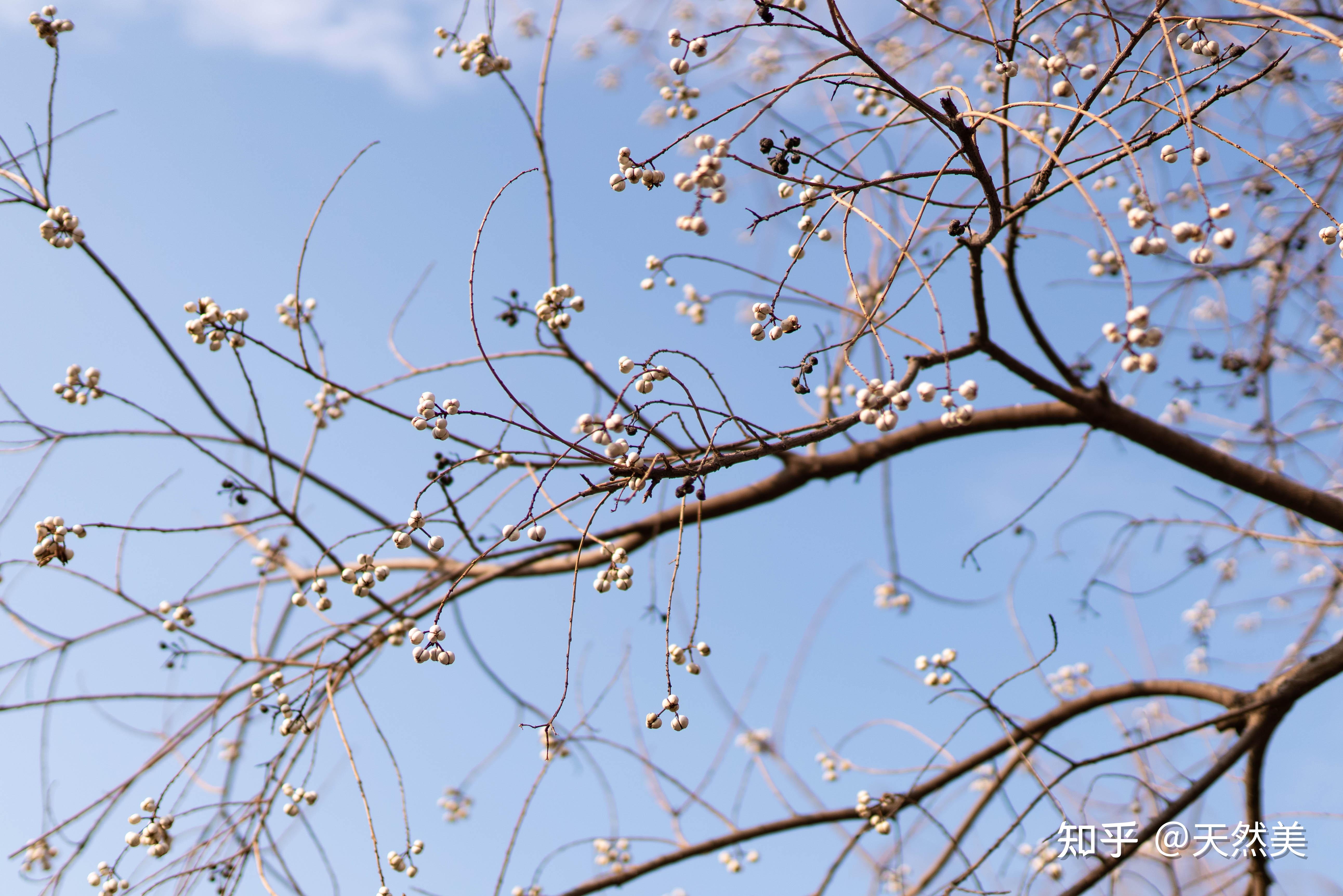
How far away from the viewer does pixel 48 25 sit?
2.64 meters


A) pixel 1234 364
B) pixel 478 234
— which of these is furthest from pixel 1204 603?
pixel 478 234

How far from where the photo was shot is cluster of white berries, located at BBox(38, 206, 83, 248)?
2.59m

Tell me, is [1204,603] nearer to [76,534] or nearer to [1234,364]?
[1234,364]

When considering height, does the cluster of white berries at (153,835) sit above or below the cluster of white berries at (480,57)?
below

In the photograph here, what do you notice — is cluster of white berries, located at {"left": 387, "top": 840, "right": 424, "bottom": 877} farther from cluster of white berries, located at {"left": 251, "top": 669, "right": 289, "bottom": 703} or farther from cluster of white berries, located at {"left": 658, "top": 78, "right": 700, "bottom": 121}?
cluster of white berries, located at {"left": 658, "top": 78, "right": 700, "bottom": 121}

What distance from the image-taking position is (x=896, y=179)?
69.0 inches

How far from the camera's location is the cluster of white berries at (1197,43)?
188cm

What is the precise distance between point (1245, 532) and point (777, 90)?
2316 mm

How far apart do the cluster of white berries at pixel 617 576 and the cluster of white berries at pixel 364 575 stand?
0.51 meters

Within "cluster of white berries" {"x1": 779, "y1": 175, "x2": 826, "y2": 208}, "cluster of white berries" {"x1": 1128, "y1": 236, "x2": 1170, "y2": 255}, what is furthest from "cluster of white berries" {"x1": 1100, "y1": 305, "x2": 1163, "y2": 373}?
"cluster of white berries" {"x1": 779, "y1": 175, "x2": 826, "y2": 208}

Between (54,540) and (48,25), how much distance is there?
5.02ft

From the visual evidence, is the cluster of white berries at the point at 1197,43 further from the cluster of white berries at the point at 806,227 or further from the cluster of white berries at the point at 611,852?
the cluster of white berries at the point at 611,852

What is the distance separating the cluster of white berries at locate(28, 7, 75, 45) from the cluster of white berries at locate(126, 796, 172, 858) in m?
2.19

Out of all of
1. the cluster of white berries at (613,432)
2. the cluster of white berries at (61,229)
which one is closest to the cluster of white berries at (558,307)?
the cluster of white berries at (613,432)
